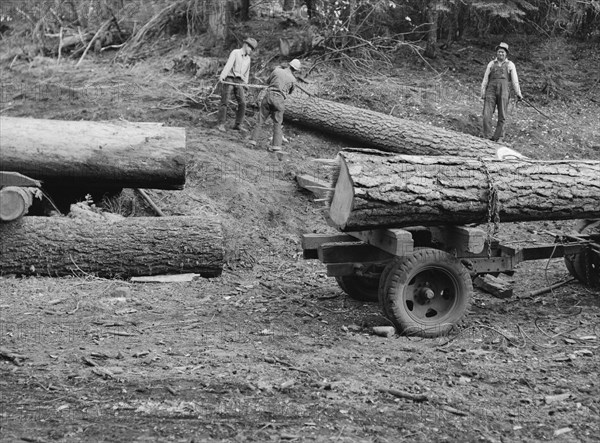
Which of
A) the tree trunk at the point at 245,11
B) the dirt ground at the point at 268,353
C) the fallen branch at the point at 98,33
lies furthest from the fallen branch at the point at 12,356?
the tree trunk at the point at 245,11

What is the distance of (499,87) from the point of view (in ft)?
48.5

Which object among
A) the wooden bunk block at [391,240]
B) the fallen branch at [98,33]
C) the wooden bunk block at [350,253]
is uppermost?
the fallen branch at [98,33]

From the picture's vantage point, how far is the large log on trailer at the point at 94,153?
386 inches

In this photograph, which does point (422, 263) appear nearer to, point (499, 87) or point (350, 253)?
point (350, 253)

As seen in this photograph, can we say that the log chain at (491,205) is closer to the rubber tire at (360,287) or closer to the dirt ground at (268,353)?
the dirt ground at (268,353)

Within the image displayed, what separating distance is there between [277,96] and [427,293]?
726cm

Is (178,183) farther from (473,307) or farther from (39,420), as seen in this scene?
(39,420)

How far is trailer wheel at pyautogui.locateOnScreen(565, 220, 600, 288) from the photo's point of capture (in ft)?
28.9

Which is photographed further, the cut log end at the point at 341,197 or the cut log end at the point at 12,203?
the cut log end at the point at 12,203

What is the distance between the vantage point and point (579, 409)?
214 inches

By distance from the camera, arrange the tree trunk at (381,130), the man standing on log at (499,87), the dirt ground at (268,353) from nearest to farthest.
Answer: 1. the dirt ground at (268,353)
2. the tree trunk at (381,130)
3. the man standing on log at (499,87)

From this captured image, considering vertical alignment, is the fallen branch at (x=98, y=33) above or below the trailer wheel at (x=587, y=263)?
above

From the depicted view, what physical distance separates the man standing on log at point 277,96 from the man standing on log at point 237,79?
0.66 meters

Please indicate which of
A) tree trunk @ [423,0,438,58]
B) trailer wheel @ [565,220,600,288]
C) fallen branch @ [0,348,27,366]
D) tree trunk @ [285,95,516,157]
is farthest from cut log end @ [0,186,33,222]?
tree trunk @ [423,0,438,58]
